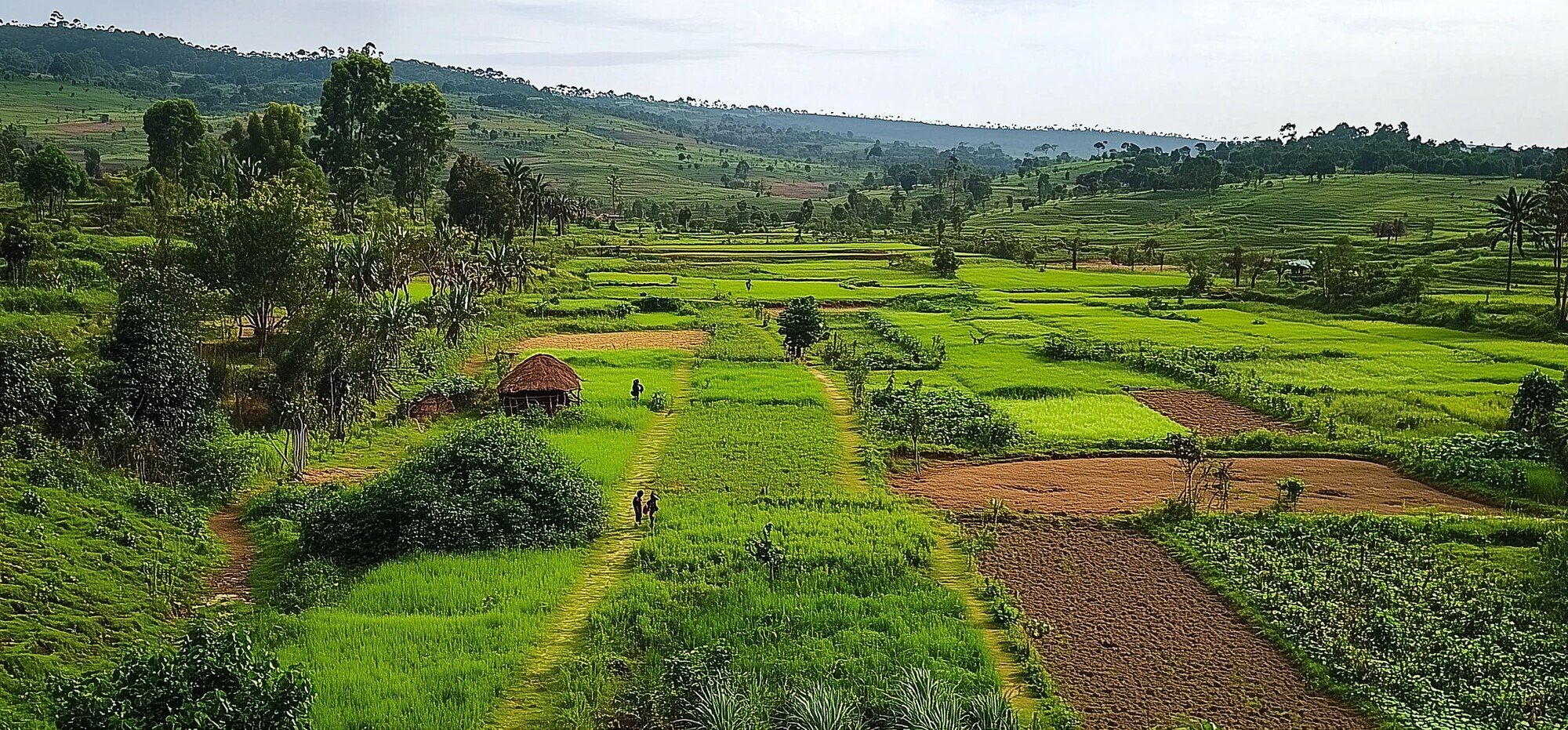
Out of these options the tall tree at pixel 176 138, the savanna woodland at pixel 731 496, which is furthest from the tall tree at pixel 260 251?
the tall tree at pixel 176 138

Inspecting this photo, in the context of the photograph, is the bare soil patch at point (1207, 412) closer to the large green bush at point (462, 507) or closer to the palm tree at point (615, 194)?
the large green bush at point (462, 507)

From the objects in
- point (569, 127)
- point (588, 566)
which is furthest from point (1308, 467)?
point (569, 127)

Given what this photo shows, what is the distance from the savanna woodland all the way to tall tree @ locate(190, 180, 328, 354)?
4.2 inches

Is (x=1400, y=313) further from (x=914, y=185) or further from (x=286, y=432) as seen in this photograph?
(x=914, y=185)

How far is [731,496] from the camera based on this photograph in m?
18.6

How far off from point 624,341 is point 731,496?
68.4ft

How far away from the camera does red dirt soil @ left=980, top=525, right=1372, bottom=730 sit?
435 inches

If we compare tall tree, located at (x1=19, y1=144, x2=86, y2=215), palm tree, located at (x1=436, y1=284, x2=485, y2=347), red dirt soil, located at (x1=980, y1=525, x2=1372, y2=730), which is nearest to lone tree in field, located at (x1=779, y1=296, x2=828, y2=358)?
palm tree, located at (x1=436, y1=284, x2=485, y2=347)

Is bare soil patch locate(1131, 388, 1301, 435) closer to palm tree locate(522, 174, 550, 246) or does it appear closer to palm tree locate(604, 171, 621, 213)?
palm tree locate(522, 174, 550, 246)

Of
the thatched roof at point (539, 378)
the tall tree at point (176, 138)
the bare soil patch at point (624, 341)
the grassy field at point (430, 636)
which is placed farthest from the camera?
the tall tree at point (176, 138)

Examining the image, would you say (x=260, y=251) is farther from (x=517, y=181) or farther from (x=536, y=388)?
(x=517, y=181)

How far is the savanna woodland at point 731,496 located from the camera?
11.1 m

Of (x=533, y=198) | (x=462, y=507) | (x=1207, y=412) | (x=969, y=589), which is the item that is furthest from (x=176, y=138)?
(x=969, y=589)

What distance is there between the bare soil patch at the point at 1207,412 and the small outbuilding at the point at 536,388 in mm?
15203
